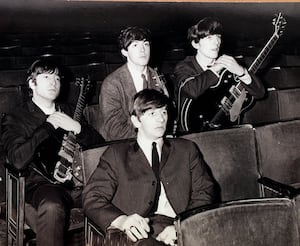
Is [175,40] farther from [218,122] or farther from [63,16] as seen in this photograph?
[218,122]

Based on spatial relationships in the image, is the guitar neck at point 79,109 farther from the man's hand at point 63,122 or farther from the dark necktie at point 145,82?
the dark necktie at point 145,82

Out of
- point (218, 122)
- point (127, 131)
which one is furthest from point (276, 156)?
point (127, 131)

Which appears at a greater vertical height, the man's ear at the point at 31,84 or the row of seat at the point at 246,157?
the man's ear at the point at 31,84

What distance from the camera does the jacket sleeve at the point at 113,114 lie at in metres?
2.36

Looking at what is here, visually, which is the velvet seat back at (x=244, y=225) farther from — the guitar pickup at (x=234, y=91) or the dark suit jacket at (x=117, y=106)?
the guitar pickup at (x=234, y=91)

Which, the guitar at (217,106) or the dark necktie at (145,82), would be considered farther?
the guitar at (217,106)

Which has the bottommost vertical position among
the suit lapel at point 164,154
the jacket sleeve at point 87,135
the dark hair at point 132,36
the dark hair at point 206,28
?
the suit lapel at point 164,154

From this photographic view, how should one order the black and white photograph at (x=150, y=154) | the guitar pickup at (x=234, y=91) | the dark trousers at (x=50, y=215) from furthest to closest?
the guitar pickup at (x=234, y=91)
the dark trousers at (x=50, y=215)
the black and white photograph at (x=150, y=154)

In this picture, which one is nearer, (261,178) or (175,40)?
(261,178)

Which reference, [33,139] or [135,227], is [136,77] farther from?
[135,227]

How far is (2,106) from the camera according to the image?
2.55 meters

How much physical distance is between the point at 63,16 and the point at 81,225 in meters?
3.21

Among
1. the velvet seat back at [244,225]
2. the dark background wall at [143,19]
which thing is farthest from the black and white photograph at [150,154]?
the dark background wall at [143,19]

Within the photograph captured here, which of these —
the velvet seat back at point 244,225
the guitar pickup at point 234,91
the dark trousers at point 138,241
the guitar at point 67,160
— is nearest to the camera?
the velvet seat back at point 244,225
